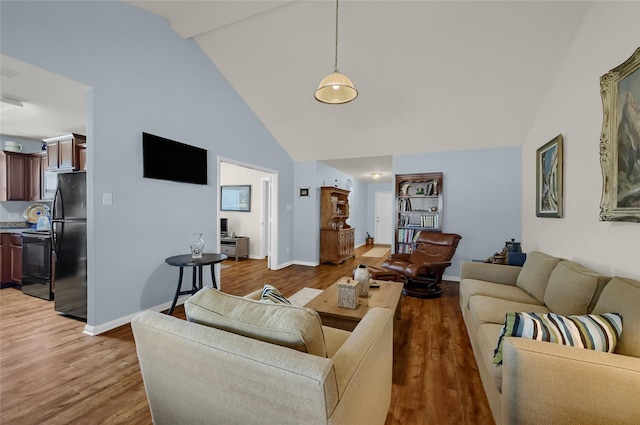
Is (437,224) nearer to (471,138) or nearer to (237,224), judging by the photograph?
(471,138)

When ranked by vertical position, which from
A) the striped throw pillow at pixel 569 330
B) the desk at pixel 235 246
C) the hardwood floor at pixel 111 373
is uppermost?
the striped throw pillow at pixel 569 330

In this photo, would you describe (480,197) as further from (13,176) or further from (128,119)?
(13,176)

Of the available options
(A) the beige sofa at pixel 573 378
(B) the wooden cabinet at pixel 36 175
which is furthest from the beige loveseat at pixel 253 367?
(B) the wooden cabinet at pixel 36 175

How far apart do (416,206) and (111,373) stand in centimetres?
487

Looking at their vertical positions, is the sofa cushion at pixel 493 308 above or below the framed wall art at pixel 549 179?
A: below

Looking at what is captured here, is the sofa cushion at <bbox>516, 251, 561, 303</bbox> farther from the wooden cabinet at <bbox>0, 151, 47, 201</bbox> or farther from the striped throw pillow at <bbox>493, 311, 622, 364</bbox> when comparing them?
the wooden cabinet at <bbox>0, 151, 47, 201</bbox>

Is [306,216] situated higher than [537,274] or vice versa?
[306,216]

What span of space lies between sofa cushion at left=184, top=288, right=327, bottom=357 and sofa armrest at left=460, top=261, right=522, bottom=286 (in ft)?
8.82

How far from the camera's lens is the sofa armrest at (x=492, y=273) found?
2.89 metres

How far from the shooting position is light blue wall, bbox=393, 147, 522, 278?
435cm

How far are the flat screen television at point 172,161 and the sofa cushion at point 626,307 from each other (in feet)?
12.7

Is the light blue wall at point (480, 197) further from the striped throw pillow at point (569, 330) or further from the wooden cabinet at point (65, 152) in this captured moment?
the wooden cabinet at point (65, 152)

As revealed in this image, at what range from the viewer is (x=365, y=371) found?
41.2 inches

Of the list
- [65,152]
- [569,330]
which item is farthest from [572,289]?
[65,152]
